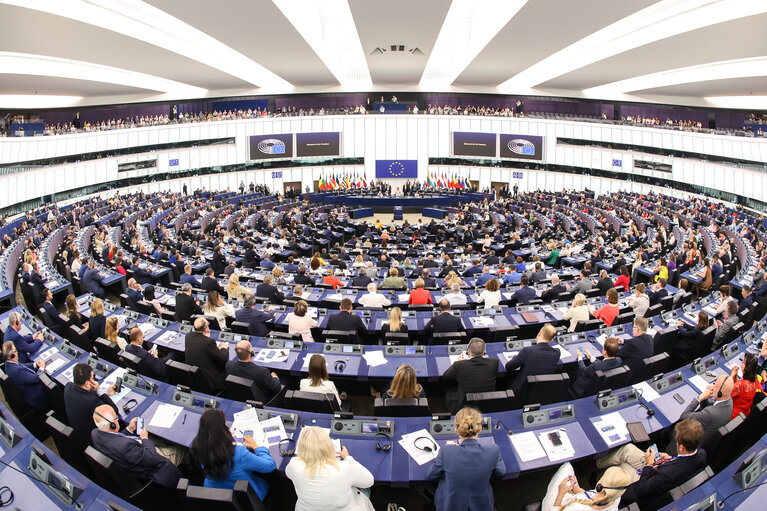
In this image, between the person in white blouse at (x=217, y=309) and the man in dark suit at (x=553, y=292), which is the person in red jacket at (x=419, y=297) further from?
the person in white blouse at (x=217, y=309)

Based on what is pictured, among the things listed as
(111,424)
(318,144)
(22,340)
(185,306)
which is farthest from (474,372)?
(318,144)

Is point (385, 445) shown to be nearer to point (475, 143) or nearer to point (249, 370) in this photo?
point (249, 370)

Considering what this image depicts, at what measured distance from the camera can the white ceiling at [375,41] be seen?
668 inches

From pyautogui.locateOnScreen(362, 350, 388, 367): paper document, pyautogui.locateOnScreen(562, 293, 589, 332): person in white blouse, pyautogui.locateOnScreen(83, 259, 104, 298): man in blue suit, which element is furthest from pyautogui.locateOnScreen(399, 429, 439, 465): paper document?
pyautogui.locateOnScreen(83, 259, 104, 298): man in blue suit

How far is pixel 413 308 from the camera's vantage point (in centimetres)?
905

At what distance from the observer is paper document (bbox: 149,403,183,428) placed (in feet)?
16.6

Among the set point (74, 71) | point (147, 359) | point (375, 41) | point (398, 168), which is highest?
point (74, 71)

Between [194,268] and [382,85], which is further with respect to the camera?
[382,85]

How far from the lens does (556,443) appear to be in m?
4.66

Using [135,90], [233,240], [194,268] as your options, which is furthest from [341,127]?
[194,268]

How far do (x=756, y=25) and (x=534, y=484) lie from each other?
65.7ft

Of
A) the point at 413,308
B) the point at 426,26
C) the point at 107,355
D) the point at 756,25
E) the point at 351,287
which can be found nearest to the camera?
the point at 107,355

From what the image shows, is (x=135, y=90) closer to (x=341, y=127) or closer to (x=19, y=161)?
(x=19, y=161)

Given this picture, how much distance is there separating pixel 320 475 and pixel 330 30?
2534cm
